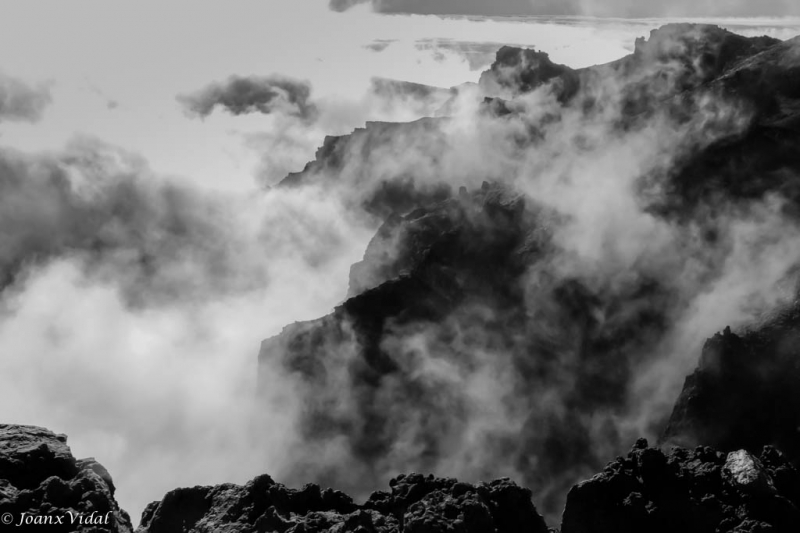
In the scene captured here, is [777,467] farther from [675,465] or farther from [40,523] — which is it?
[40,523]

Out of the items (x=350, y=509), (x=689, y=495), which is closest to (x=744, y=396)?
(x=689, y=495)

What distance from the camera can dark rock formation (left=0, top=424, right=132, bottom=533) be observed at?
181ft

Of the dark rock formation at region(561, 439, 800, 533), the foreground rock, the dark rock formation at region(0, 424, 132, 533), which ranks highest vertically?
the dark rock formation at region(0, 424, 132, 533)

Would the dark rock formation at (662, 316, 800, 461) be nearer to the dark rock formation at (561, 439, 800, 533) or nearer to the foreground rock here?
the dark rock formation at (561, 439, 800, 533)

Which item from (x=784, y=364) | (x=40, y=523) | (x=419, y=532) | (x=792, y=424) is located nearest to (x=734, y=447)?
(x=792, y=424)

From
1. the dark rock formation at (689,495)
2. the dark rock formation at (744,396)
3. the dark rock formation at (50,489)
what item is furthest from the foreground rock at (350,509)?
the dark rock formation at (744,396)

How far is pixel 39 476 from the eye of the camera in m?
59.2

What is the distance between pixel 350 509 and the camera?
203 ft

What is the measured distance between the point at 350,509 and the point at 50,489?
68.6ft

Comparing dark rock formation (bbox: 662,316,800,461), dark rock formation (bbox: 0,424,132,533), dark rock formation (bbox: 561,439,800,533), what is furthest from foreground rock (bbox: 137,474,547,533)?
dark rock formation (bbox: 662,316,800,461)

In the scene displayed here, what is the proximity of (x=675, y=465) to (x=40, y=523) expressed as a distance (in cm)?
4418

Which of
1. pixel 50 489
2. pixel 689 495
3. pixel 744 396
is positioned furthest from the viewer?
pixel 744 396

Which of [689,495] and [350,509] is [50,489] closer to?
[350,509]

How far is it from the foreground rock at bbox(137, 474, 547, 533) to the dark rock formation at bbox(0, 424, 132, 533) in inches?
204
